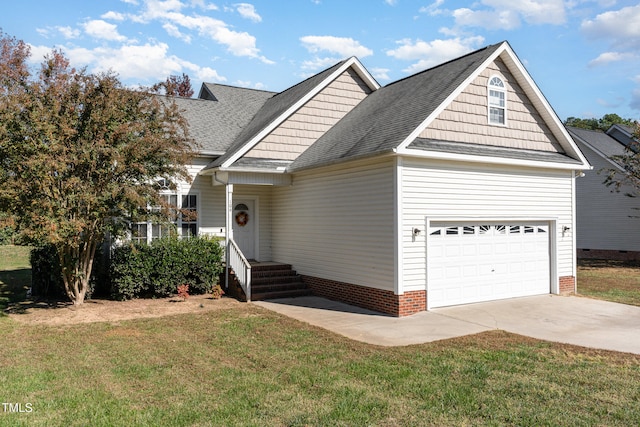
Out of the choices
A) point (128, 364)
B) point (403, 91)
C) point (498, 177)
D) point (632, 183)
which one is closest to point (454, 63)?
point (403, 91)

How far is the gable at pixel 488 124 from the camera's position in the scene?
12.3 meters

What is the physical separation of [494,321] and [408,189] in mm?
3397

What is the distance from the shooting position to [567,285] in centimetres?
1421

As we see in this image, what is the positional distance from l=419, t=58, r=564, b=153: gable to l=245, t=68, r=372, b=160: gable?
4869mm

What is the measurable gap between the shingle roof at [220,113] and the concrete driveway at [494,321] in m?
6.11

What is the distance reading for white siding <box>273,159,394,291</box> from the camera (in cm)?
1148

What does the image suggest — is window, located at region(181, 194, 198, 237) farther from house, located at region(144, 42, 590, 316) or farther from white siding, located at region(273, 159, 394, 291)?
white siding, located at region(273, 159, 394, 291)

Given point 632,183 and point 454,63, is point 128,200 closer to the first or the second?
point 454,63

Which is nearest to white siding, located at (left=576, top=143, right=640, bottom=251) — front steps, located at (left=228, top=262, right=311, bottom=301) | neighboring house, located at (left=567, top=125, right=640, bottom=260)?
neighboring house, located at (left=567, top=125, right=640, bottom=260)

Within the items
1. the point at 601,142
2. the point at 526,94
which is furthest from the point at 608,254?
the point at 526,94

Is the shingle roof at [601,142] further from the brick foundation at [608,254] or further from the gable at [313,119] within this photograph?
the gable at [313,119]

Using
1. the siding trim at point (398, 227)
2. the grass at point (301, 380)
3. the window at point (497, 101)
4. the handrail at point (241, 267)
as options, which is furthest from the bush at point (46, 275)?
the window at point (497, 101)

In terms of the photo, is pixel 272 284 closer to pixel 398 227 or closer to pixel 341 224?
pixel 341 224

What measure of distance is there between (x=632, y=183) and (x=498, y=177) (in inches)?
562
